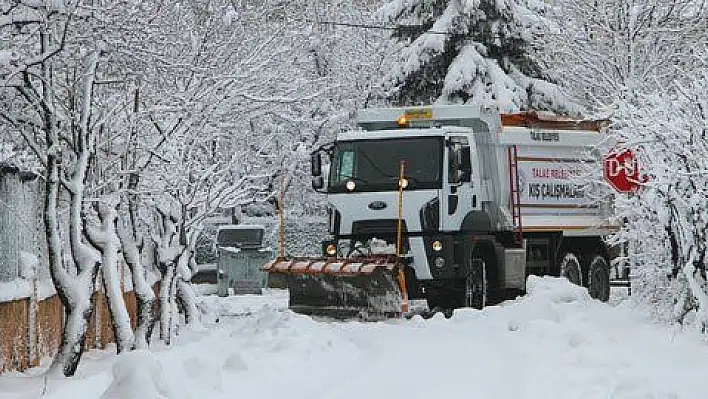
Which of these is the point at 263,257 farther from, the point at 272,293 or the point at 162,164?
the point at 162,164

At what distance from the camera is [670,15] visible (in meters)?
26.7

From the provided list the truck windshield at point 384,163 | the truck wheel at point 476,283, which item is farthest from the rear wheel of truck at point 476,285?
the truck windshield at point 384,163

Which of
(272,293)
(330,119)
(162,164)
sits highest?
(330,119)

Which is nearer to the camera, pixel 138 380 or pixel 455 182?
pixel 138 380

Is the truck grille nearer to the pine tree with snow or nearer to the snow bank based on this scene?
the snow bank

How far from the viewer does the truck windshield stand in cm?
1934

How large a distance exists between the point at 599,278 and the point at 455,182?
6087 mm

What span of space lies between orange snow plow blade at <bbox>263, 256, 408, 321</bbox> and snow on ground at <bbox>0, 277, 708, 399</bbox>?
106cm

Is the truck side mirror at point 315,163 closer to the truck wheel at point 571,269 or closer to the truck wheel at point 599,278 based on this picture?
the truck wheel at point 571,269

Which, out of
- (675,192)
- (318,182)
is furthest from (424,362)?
(318,182)

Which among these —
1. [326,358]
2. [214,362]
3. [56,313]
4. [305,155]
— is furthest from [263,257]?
[214,362]

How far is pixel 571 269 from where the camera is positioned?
23375mm

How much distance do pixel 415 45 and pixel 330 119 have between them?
5.20 meters

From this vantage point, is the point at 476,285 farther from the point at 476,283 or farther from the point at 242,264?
the point at 242,264
